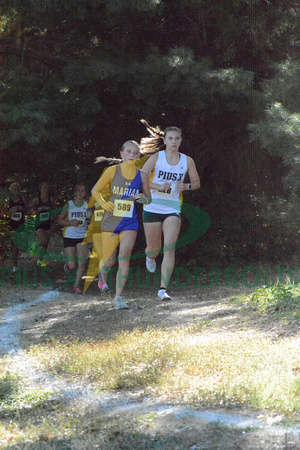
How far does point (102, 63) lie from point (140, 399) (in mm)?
6105

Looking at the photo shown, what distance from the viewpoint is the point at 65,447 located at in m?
3.70

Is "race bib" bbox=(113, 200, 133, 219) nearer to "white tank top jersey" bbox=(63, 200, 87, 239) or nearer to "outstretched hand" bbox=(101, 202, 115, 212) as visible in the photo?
"outstretched hand" bbox=(101, 202, 115, 212)

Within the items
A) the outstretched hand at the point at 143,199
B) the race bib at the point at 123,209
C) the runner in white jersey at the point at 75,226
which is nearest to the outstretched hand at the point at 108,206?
the race bib at the point at 123,209

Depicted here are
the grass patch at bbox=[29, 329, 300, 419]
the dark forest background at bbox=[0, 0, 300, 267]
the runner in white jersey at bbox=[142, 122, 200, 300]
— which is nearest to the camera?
the grass patch at bbox=[29, 329, 300, 419]

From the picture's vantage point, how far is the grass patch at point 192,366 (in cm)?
409

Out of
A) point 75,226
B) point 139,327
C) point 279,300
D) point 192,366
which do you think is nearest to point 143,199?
point 139,327

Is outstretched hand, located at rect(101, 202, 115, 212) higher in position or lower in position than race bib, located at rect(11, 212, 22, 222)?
higher

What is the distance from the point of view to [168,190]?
7.73m

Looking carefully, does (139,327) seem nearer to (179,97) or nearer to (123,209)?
(123,209)

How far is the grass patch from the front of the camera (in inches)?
161

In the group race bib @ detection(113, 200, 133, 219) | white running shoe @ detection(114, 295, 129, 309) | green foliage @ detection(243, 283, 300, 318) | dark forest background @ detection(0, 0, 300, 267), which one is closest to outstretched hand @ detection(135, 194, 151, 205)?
race bib @ detection(113, 200, 133, 219)

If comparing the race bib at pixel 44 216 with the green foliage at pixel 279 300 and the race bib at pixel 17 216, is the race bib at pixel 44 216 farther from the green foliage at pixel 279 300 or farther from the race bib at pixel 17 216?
the green foliage at pixel 279 300

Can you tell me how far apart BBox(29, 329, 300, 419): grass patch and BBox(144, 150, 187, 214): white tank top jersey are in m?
2.09

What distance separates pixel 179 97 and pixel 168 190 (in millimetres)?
2566
